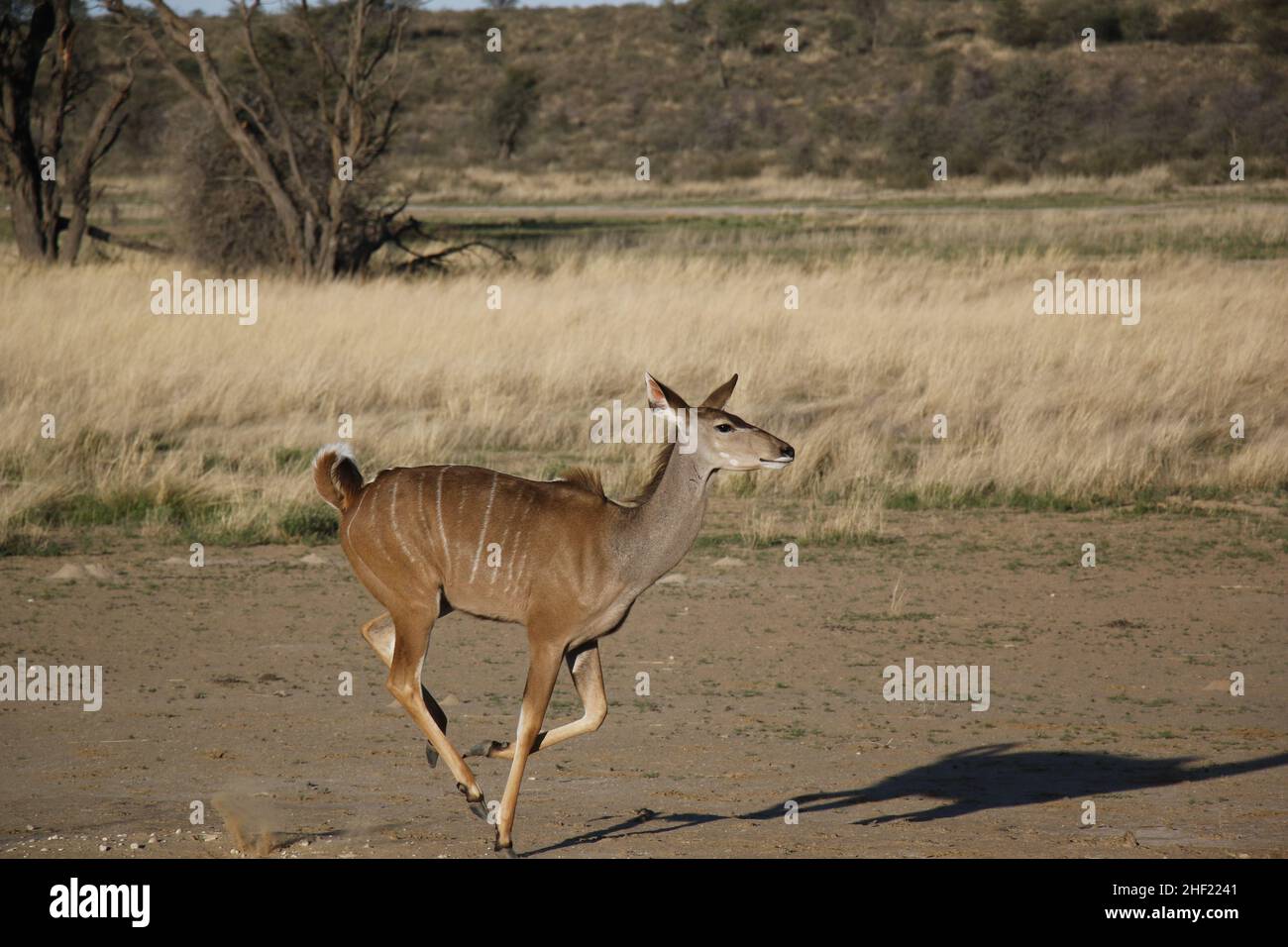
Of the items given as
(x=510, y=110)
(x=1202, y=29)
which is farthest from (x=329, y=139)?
(x=1202, y=29)

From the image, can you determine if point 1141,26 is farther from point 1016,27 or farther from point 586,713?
point 586,713

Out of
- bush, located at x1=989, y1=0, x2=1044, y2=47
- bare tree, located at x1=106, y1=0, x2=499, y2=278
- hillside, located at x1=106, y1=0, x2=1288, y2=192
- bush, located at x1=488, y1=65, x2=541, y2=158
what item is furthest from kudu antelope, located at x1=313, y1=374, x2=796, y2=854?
bush, located at x1=989, y1=0, x2=1044, y2=47

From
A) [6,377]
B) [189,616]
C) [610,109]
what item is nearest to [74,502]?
[189,616]

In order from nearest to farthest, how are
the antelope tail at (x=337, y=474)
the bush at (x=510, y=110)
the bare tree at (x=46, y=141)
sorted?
the antelope tail at (x=337, y=474), the bare tree at (x=46, y=141), the bush at (x=510, y=110)

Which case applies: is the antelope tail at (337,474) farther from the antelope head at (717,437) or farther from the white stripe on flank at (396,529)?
the antelope head at (717,437)

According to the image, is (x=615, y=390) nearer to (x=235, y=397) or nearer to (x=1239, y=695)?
(x=235, y=397)

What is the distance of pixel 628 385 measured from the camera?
1789 cm

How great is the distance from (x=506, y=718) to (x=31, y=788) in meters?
2.28

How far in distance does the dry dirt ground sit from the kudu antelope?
56cm

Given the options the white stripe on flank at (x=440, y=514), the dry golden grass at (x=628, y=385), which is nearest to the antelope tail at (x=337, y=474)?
the white stripe on flank at (x=440, y=514)

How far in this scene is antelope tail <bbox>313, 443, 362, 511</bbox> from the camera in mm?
6711

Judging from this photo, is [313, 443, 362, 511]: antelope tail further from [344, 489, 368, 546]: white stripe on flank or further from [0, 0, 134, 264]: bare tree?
[0, 0, 134, 264]: bare tree

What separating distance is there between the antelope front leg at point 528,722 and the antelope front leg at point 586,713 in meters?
0.08

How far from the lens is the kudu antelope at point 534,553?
6.07 metres
